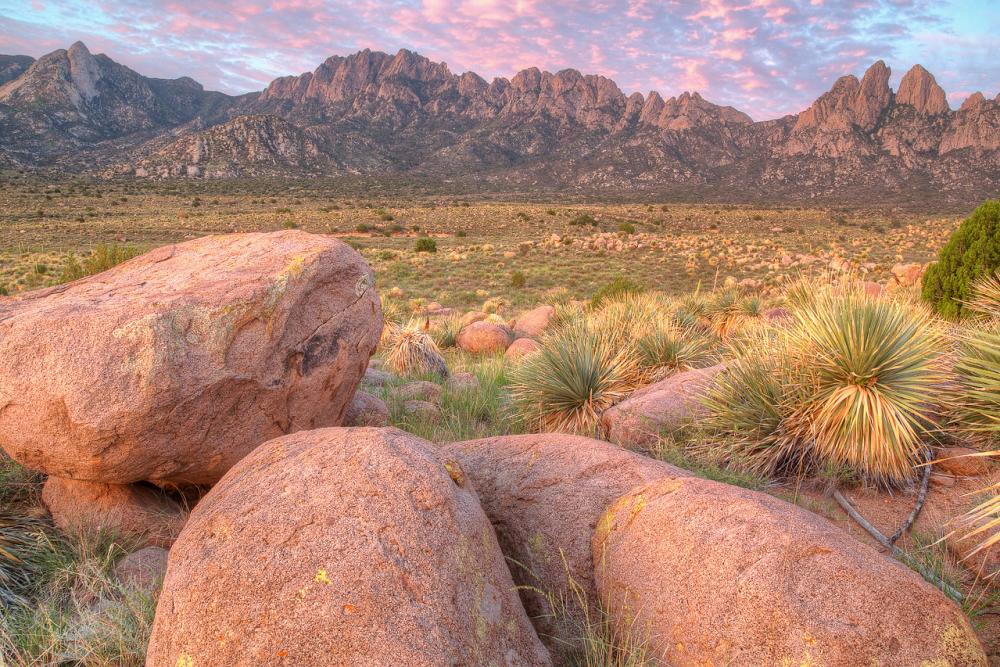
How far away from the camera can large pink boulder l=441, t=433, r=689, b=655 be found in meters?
3.13

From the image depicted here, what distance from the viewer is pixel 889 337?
15.9ft

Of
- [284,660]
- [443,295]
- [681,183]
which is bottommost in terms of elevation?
[443,295]

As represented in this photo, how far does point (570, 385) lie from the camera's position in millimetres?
6648

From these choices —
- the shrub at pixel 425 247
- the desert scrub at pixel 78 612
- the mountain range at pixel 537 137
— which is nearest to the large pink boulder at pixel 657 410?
the desert scrub at pixel 78 612

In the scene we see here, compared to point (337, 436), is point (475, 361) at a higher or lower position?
lower

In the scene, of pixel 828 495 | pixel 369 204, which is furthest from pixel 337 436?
pixel 369 204

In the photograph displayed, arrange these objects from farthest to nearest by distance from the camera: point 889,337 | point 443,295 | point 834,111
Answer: point 834,111 < point 443,295 < point 889,337

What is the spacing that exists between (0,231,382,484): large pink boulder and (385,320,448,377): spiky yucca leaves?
15.9ft

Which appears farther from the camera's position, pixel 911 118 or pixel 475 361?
pixel 911 118

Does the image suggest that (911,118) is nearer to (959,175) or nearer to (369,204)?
(959,175)

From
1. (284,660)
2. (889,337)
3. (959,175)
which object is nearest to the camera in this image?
(284,660)

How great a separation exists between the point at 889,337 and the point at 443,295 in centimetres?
1809

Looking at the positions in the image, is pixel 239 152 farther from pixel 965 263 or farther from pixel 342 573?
pixel 342 573

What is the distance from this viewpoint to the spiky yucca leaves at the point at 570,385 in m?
6.52
